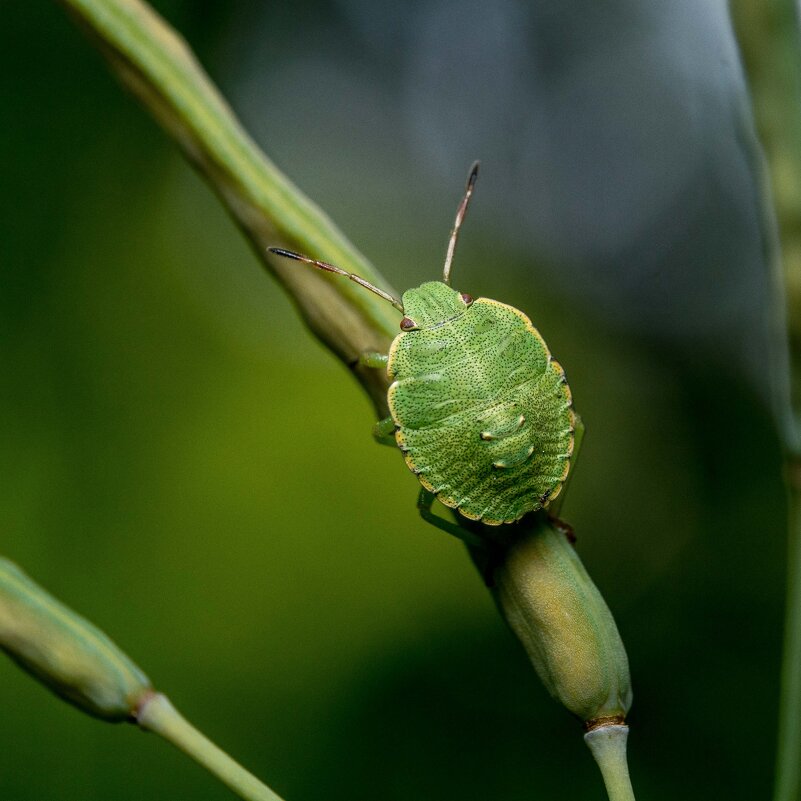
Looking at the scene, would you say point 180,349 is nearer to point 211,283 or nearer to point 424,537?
point 211,283

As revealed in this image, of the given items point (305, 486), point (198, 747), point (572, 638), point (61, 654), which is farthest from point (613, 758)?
point (305, 486)

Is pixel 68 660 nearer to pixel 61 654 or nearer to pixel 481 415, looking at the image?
pixel 61 654

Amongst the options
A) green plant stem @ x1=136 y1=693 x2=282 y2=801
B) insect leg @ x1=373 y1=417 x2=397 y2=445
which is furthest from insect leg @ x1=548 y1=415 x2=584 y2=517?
green plant stem @ x1=136 y1=693 x2=282 y2=801

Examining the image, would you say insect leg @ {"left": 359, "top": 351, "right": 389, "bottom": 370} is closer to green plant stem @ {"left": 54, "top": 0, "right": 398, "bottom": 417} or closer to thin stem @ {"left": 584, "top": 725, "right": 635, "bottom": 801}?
green plant stem @ {"left": 54, "top": 0, "right": 398, "bottom": 417}

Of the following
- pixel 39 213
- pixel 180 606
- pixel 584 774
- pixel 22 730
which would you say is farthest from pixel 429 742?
pixel 39 213

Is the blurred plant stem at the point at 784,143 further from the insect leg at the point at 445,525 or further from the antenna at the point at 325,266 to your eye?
the antenna at the point at 325,266

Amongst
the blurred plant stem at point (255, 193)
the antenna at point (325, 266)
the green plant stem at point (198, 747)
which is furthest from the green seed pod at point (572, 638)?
the antenna at point (325, 266)
